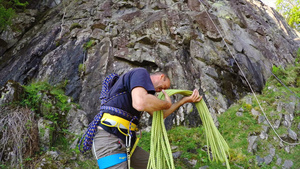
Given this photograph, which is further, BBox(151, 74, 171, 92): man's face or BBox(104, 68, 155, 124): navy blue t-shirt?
BBox(151, 74, 171, 92): man's face

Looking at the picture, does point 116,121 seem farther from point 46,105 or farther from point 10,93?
point 10,93

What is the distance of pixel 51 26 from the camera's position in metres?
8.97

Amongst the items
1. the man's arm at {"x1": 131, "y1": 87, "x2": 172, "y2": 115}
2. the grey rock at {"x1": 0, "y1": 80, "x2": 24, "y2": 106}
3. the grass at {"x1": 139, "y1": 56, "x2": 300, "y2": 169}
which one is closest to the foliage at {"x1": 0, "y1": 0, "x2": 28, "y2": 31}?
the grey rock at {"x1": 0, "y1": 80, "x2": 24, "y2": 106}

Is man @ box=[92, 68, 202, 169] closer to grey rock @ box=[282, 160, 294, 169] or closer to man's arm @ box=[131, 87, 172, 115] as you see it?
man's arm @ box=[131, 87, 172, 115]

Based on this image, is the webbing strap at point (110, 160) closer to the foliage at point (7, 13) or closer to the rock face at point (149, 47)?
the rock face at point (149, 47)

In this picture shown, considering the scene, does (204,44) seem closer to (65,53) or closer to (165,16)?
(165,16)

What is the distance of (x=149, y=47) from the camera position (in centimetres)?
707

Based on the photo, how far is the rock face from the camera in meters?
6.53

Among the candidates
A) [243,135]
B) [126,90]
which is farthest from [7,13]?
[243,135]

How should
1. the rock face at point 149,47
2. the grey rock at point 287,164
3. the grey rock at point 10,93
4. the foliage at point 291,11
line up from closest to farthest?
the grey rock at point 287,164, the grey rock at point 10,93, the rock face at point 149,47, the foliage at point 291,11

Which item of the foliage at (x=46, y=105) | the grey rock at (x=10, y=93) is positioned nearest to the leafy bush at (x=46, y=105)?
the foliage at (x=46, y=105)

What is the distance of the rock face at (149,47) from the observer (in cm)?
653

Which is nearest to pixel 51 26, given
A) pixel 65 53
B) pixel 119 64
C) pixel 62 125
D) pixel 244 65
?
pixel 65 53

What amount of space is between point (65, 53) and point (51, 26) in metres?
2.31
